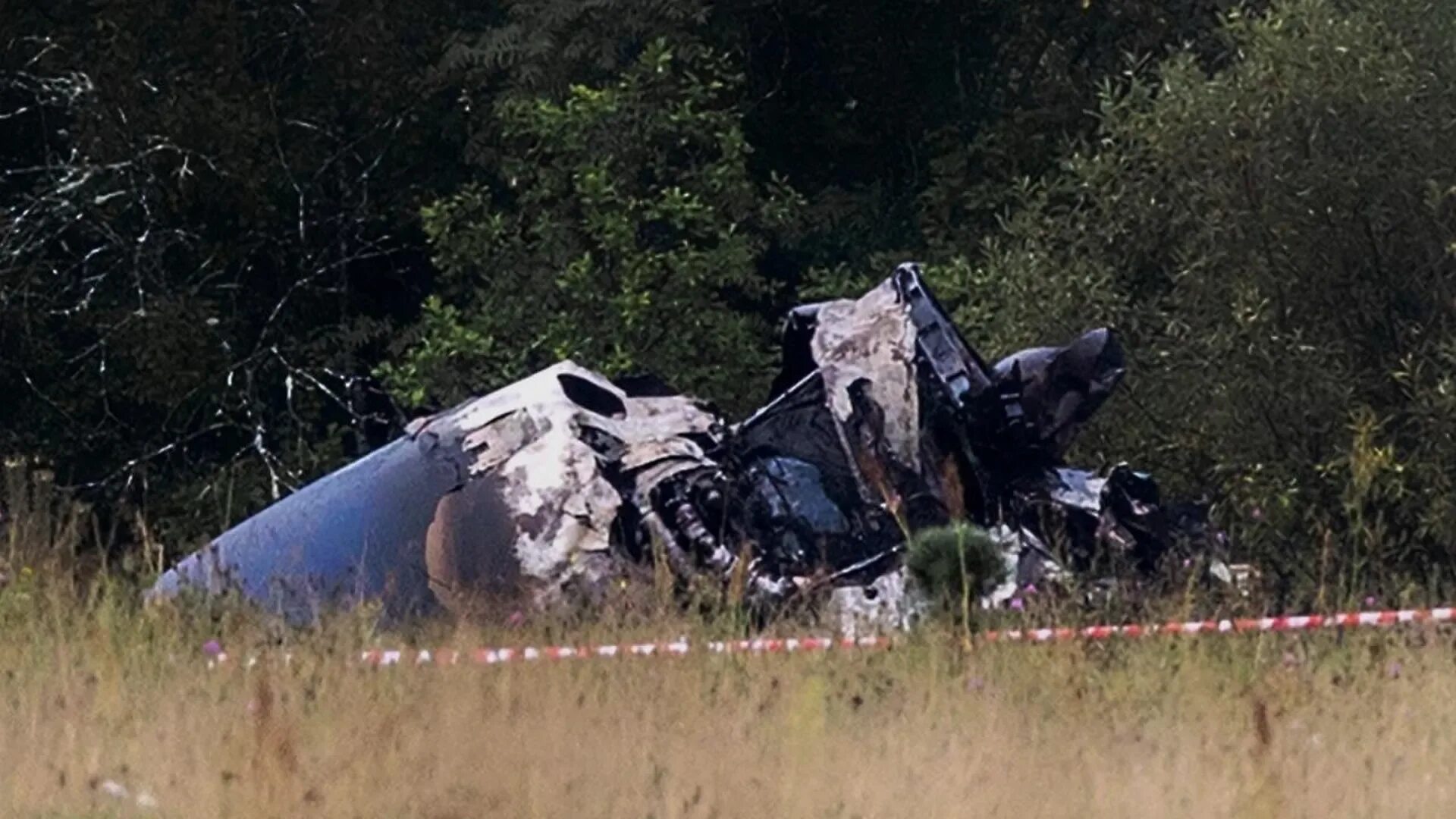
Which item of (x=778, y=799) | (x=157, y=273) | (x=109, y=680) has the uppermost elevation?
(x=157, y=273)

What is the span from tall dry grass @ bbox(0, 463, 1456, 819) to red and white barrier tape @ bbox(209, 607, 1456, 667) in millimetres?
70

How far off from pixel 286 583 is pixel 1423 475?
516 centimetres

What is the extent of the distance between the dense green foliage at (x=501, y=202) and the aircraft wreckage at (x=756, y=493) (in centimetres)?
233

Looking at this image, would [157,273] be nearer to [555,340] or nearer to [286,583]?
[555,340]

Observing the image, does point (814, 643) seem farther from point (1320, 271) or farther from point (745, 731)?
point (1320, 271)

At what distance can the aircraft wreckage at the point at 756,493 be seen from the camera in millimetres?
9234

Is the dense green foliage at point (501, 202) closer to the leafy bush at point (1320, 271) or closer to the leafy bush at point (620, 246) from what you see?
the leafy bush at point (620, 246)

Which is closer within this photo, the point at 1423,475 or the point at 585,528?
the point at 585,528

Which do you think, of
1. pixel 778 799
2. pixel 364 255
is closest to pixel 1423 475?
pixel 778 799

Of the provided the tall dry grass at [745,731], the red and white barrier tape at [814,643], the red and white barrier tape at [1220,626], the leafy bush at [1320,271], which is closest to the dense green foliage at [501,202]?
the leafy bush at [1320,271]

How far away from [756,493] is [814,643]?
2.65 m

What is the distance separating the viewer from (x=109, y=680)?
6.47 meters

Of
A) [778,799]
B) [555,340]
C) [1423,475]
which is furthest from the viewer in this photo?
[555,340]

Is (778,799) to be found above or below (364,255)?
below
